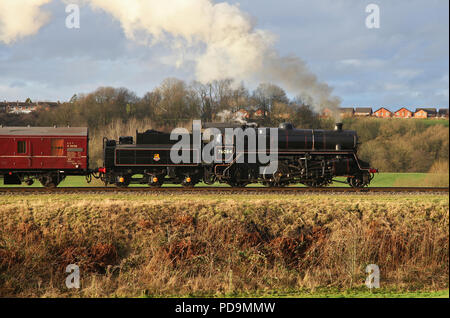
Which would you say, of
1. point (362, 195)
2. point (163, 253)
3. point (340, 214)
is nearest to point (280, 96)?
point (362, 195)

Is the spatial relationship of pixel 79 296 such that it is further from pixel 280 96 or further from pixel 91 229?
pixel 280 96

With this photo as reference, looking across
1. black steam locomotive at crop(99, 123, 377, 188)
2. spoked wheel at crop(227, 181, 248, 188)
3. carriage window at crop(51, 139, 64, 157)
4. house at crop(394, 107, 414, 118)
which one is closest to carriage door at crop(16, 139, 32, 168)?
carriage window at crop(51, 139, 64, 157)

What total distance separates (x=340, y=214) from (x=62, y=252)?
10994 mm

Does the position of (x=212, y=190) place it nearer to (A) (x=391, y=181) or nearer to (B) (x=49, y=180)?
(B) (x=49, y=180)

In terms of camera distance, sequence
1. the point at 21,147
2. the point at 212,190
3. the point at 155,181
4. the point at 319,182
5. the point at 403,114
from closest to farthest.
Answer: the point at 212,190
the point at 155,181
the point at 21,147
the point at 319,182
the point at 403,114

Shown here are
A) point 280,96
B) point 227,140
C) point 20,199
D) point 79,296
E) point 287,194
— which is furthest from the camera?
point 280,96

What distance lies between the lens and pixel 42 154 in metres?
21.8

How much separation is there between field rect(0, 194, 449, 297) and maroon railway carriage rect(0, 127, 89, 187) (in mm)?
5213

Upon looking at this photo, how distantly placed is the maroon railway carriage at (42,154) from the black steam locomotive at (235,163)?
69.3 inches

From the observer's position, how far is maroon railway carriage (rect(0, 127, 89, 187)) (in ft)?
71.2

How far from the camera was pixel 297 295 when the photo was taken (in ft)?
41.1

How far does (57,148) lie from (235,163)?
1007 centimetres

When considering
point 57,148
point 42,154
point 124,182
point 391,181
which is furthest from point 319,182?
point 391,181

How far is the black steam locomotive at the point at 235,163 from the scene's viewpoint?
21.5m
